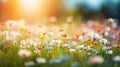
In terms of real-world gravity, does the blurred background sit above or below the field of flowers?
above

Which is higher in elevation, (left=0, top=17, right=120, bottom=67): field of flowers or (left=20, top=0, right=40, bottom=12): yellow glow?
(left=20, top=0, right=40, bottom=12): yellow glow

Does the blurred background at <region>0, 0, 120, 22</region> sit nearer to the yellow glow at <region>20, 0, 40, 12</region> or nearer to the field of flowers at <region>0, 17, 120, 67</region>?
the yellow glow at <region>20, 0, 40, 12</region>

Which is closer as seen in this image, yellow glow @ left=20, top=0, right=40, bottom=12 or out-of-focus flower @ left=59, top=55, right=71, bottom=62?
out-of-focus flower @ left=59, top=55, right=71, bottom=62

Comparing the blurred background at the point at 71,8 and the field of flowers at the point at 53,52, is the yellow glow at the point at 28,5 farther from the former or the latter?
the field of flowers at the point at 53,52

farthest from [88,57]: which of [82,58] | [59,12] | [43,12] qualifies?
[59,12]

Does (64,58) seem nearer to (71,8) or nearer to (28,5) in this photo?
(28,5)

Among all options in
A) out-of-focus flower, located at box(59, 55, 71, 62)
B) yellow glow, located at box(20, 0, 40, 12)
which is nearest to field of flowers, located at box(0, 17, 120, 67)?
out-of-focus flower, located at box(59, 55, 71, 62)

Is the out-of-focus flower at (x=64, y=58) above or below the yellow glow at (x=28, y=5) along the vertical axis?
below

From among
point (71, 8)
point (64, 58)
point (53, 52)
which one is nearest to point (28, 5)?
point (71, 8)

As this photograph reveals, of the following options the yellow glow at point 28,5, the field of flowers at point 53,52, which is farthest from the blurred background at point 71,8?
the field of flowers at point 53,52

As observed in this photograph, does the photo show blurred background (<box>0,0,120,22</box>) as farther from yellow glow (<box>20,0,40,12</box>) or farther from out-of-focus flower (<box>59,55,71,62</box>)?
out-of-focus flower (<box>59,55,71,62</box>)

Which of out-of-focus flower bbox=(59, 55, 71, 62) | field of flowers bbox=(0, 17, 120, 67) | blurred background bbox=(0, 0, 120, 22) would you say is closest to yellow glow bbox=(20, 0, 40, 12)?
blurred background bbox=(0, 0, 120, 22)
